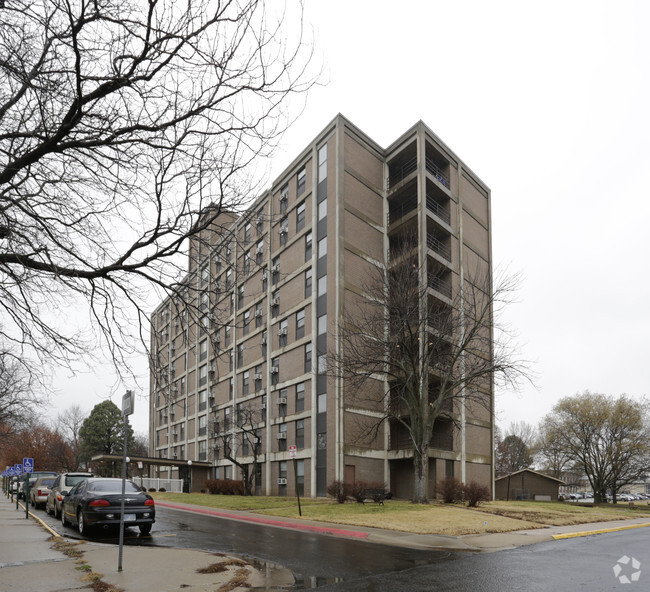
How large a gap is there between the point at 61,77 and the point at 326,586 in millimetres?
8190

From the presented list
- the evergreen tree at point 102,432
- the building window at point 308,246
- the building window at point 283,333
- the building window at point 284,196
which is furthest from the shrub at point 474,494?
the evergreen tree at point 102,432

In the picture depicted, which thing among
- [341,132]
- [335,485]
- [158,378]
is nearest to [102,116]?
[158,378]

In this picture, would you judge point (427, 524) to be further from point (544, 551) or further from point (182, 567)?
point (182, 567)

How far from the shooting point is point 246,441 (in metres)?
48.0

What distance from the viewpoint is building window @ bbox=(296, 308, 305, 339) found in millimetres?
40719

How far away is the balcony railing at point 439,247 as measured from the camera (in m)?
40.9

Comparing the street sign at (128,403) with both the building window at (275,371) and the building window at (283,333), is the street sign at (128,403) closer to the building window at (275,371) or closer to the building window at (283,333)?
the building window at (283,333)

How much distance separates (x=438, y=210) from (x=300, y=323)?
42.6ft

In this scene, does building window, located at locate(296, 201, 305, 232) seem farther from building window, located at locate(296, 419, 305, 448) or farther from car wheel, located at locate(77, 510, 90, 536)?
car wheel, located at locate(77, 510, 90, 536)

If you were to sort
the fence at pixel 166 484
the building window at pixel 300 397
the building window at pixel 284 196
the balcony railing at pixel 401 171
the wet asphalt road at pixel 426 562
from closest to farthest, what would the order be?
the wet asphalt road at pixel 426 562 → the building window at pixel 300 397 → the balcony railing at pixel 401 171 → the building window at pixel 284 196 → the fence at pixel 166 484

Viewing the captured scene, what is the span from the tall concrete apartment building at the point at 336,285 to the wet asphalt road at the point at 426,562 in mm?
18125

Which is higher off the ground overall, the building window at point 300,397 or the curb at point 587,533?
the building window at point 300,397

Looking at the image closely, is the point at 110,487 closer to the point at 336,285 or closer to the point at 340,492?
the point at 340,492

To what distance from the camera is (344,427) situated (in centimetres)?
3547
